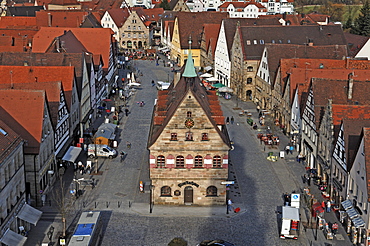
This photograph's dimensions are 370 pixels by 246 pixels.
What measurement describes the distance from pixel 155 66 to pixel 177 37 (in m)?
8.76

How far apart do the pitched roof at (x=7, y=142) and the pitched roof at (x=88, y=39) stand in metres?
53.9

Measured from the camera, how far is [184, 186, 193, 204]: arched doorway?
5650cm

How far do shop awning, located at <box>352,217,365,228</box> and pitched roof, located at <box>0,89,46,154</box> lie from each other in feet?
88.4

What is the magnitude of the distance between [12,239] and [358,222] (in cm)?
2572

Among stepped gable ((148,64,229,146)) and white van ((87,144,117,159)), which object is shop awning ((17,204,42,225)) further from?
white van ((87,144,117,159))

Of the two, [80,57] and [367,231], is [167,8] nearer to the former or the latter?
[80,57]

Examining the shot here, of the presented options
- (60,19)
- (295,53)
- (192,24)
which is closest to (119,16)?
(60,19)

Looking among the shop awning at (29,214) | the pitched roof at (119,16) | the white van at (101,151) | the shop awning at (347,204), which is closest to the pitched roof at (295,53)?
the white van at (101,151)

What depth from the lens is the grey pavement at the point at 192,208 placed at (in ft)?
164

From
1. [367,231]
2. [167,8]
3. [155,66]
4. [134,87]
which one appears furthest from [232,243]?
[167,8]

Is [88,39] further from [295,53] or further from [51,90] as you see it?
[51,90]

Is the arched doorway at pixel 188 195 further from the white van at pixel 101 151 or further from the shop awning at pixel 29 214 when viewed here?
the white van at pixel 101 151

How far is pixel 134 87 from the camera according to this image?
112000mm

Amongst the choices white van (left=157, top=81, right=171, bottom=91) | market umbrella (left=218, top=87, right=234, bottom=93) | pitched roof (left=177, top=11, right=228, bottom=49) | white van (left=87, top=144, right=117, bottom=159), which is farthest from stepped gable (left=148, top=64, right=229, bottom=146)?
pitched roof (left=177, top=11, right=228, bottom=49)
